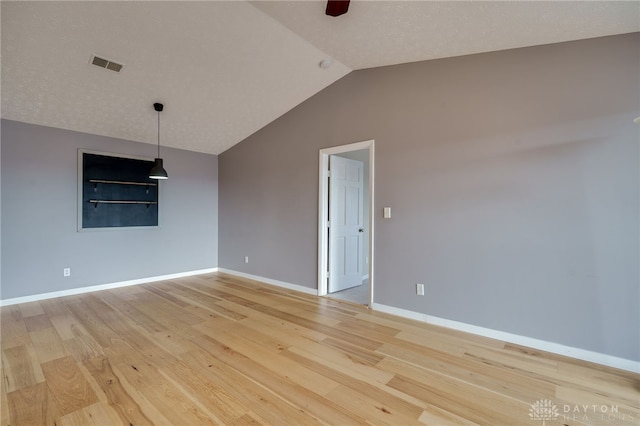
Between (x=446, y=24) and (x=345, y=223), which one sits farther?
(x=345, y=223)

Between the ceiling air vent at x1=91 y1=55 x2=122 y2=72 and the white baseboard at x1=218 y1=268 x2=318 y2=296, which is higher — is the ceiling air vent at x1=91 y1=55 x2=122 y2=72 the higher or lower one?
the higher one

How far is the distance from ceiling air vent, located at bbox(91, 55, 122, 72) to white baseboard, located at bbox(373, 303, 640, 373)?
4254mm

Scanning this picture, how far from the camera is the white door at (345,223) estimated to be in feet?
A: 14.1

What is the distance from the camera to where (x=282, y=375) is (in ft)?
6.99

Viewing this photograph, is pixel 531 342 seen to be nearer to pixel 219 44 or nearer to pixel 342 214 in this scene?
pixel 342 214

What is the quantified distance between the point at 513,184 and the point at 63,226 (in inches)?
229

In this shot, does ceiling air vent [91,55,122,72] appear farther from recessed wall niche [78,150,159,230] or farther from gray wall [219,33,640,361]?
gray wall [219,33,640,361]

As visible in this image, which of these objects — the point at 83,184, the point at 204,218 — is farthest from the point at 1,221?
the point at 204,218

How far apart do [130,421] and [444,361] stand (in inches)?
89.0

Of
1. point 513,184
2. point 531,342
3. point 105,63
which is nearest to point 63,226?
point 105,63

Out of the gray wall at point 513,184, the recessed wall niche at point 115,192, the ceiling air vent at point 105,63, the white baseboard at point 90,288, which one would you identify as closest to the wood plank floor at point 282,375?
the gray wall at point 513,184

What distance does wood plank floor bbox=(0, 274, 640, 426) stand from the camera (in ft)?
5.66

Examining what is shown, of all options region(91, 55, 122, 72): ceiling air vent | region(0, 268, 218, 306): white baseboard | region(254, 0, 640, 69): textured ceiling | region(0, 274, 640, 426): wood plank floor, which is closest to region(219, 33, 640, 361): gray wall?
region(254, 0, 640, 69): textured ceiling

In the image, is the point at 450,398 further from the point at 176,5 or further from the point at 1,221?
the point at 1,221
